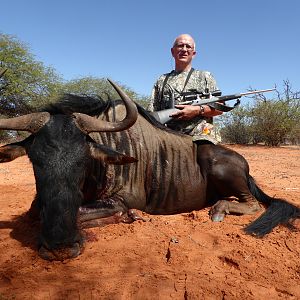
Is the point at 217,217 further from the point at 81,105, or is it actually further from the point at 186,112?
the point at 81,105

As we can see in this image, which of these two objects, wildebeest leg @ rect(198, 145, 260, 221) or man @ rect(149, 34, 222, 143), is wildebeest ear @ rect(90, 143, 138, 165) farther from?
man @ rect(149, 34, 222, 143)

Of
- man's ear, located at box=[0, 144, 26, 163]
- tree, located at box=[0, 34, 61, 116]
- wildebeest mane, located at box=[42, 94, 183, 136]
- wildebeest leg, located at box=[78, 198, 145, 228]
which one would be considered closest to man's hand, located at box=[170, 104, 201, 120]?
wildebeest mane, located at box=[42, 94, 183, 136]

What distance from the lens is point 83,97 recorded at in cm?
407

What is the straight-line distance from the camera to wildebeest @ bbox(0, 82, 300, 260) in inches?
114

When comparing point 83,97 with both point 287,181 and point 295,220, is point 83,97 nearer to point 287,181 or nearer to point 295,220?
point 295,220

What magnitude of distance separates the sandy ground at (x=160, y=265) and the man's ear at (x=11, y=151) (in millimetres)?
768

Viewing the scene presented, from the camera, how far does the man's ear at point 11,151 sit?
3273 millimetres

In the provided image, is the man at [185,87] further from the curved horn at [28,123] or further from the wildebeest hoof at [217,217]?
the curved horn at [28,123]

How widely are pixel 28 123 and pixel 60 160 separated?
59cm

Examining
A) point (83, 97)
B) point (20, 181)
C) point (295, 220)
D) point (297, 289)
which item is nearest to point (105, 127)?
point (83, 97)

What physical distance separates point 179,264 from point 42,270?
3.39 ft

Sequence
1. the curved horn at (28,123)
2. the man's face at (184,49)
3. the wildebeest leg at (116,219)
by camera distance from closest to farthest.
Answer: the curved horn at (28,123) < the wildebeest leg at (116,219) < the man's face at (184,49)

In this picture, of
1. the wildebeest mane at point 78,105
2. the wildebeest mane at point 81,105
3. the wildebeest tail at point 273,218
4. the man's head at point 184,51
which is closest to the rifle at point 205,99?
the man's head at point 184,51

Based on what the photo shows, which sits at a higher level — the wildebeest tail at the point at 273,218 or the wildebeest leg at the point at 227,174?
the wildebeest leg at the point at 227,174
